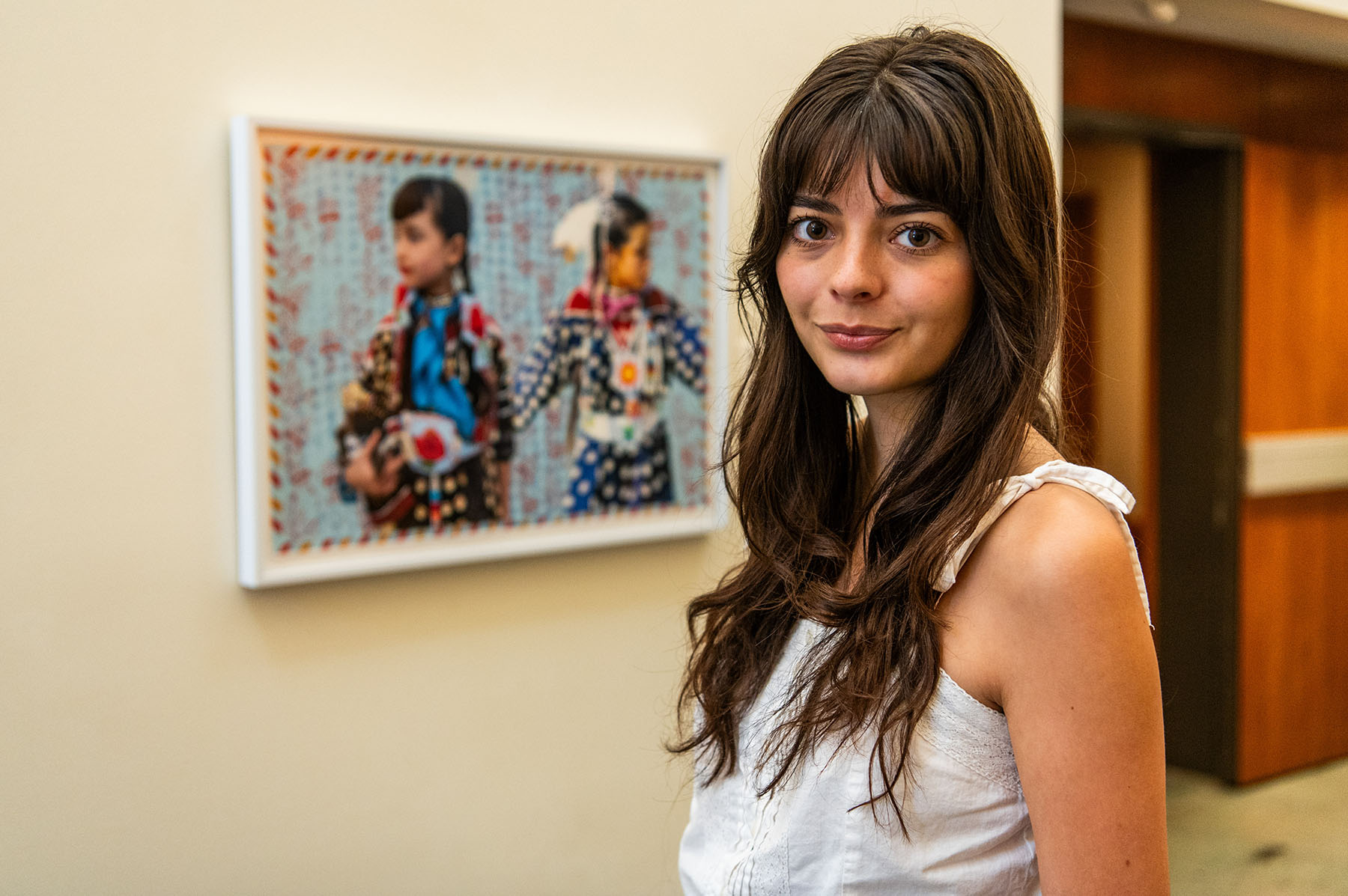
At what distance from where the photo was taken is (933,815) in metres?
1.21

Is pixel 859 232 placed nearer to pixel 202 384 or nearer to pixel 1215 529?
pixel 202 384

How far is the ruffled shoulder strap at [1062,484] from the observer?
1126 mm

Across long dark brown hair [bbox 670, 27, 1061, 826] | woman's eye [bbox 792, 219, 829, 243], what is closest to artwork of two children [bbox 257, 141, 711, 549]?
long dark brown hair [bbox 670, 27, 1061, 826]

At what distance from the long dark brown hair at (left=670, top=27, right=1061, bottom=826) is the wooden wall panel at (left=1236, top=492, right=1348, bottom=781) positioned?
3598 mm

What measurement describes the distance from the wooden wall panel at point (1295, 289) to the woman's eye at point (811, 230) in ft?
12.1

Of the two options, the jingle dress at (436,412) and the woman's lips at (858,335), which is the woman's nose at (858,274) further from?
the jingle dress at (436,412)

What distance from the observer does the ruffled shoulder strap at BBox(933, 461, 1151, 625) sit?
1.13 metres

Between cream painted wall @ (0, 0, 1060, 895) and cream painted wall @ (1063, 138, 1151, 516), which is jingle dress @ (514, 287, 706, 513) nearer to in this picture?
cream painted wall @ (0, 0, 1060, 895)

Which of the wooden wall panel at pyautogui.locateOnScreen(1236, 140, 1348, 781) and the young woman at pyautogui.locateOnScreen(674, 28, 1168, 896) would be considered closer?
the young woman at pyautogui.locateOnScreen(674, 28, 1168, 896)

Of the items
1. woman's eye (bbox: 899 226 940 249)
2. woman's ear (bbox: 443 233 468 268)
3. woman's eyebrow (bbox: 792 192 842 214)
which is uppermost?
woman's ear (bbox: 443 233 468 268)

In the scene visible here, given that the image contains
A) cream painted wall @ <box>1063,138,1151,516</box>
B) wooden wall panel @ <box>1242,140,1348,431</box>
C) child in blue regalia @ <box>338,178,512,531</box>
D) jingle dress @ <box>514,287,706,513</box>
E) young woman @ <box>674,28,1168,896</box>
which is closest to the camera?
young woman @ <box>674,28,1168,896</box>

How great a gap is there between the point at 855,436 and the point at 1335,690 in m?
4.18

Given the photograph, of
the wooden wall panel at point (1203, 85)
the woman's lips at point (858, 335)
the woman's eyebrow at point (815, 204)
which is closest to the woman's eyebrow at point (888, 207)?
the woman's eyebrow at point (815, 204)

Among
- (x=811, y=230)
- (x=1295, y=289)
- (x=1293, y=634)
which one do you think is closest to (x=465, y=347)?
(x=811, y=230)
